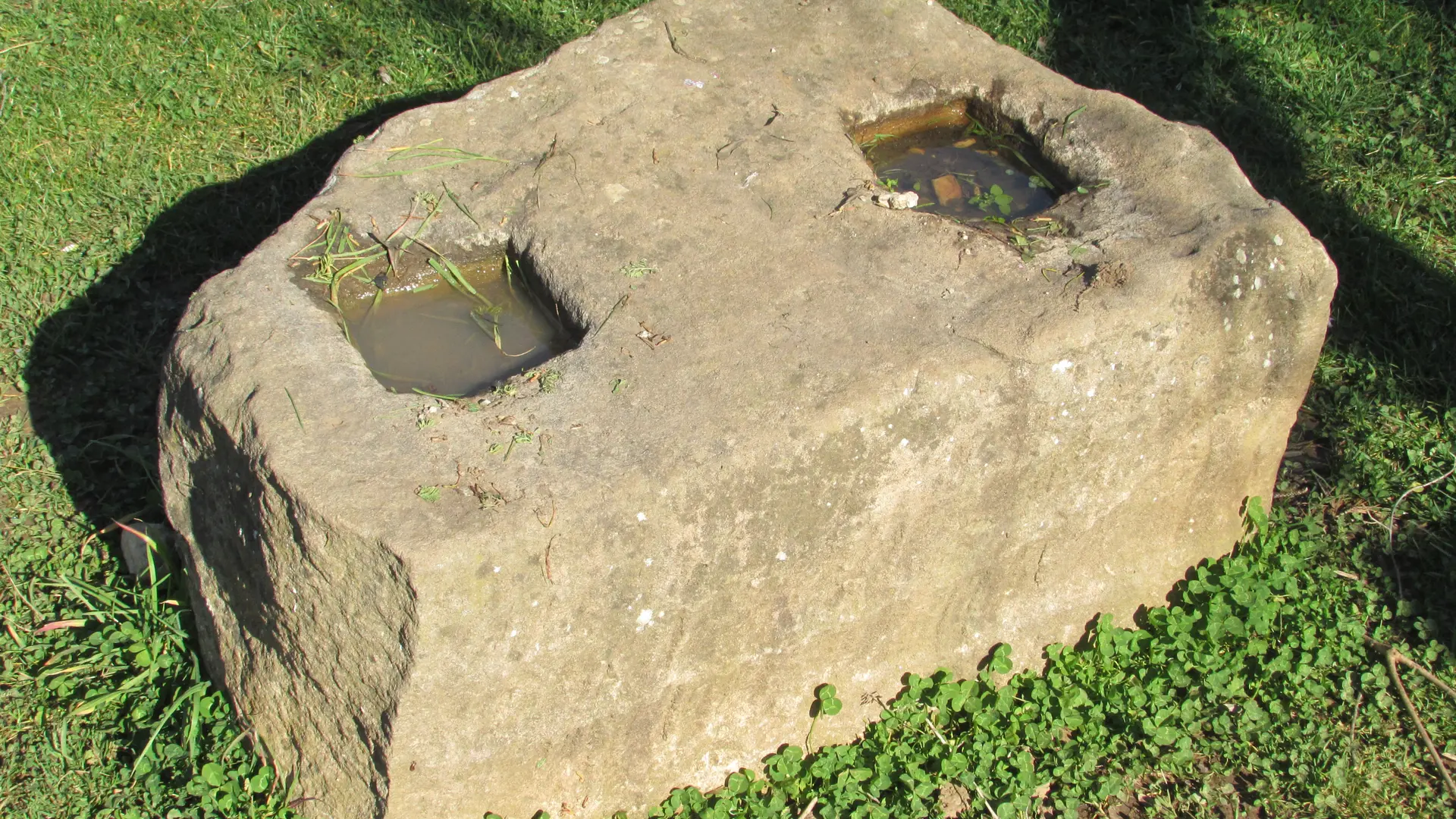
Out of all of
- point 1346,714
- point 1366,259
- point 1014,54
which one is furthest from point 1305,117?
point 1346,714

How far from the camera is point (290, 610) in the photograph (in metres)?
2.58

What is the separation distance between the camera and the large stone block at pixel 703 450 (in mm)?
2488

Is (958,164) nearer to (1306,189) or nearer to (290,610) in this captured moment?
(1306,189)

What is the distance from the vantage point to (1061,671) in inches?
124

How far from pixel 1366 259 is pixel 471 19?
3.26 metres

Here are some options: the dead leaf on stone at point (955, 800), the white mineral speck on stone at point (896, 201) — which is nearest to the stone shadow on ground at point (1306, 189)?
the dead leaf on stone at point (955, 800)

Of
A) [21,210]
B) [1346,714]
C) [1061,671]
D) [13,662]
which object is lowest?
[1346,714]

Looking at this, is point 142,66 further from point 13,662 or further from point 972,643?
point 972,643

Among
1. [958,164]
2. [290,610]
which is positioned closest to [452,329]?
[290,610]

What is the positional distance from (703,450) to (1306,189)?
9.68ft

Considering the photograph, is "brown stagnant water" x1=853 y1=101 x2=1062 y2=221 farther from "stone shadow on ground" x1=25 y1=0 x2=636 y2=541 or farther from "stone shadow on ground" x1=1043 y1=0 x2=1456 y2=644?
"stone shadow on ground" x1=25 y1=0 x2=636 y2=541

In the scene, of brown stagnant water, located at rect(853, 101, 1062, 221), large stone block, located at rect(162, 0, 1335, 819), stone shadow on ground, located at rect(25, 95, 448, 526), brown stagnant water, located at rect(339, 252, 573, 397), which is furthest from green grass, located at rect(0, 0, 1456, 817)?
brown stagnant water, located at rect(853, 101, 1062, 221)

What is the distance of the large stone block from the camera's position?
8.16 feet

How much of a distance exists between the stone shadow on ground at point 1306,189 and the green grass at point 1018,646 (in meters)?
0.01
